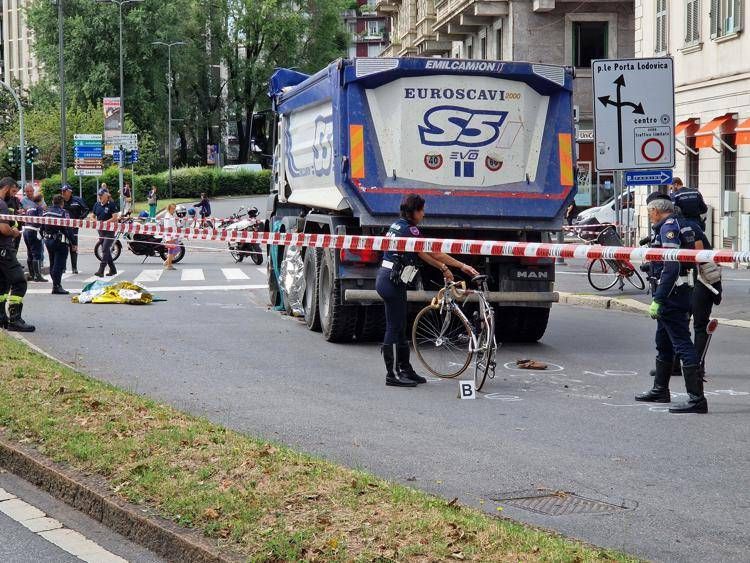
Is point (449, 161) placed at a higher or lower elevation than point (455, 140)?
lower

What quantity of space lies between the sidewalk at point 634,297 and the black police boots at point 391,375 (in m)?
7.20

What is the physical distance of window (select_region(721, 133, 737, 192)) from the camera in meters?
30.3

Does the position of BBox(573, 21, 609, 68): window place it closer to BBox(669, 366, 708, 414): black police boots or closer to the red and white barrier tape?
the red and white barrier tape

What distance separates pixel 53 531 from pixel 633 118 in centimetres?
1354

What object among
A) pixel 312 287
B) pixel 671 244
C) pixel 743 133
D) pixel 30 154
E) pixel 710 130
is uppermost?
pixel 30 154

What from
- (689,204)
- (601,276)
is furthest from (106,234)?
(689,204)

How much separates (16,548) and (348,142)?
8.18 m

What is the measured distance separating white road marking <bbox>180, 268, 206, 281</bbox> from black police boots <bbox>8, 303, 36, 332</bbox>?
10228mm

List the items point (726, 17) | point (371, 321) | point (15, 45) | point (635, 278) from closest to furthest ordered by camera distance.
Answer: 1. point (371, 321)
2. point (635, 278)
3. point (726, 17)
4. point (15, 45)

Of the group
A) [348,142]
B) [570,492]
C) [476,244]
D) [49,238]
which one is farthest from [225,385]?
[49,238]

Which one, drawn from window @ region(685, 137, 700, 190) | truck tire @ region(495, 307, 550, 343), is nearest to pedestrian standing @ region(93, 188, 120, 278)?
truck tire @ region(495, 307, 550, 343)

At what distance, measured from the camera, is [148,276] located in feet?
85.9

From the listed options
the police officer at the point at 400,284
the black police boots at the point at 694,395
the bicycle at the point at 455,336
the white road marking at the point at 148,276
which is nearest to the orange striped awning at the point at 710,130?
the white road marking at the point at 148,276

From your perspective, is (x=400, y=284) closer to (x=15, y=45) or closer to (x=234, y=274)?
(x=234, y=274)
